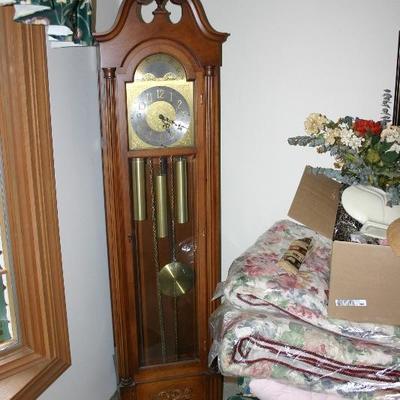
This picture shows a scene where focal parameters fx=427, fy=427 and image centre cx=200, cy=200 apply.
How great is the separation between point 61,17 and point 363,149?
951mm

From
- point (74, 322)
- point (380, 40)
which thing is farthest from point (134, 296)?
point (380, 40)

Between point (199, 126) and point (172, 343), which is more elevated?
point (199, 126)

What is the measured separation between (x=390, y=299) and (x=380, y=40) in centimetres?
110

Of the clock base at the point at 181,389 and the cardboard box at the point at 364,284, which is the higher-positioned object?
→ the cardboard box at the point at 364,284

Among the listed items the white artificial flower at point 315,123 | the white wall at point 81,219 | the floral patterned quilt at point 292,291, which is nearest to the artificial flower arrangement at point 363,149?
the white artificial flower at point 315,123

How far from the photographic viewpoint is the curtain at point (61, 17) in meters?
1.10

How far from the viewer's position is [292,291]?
1220 mm

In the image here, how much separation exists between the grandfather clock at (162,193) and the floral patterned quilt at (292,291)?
0.31 meters

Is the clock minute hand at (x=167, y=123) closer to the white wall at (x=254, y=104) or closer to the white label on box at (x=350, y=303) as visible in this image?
the white wall at (x=254, y=104)

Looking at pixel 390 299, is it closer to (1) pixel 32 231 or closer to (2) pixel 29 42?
(1) pixel 32 231

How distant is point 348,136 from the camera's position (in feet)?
4.20

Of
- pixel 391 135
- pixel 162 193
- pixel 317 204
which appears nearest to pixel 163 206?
pixel 162 193

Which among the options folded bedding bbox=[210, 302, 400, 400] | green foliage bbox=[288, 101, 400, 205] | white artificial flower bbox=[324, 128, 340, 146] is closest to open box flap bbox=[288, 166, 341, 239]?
green foliage bbox=[288, 101, 400, 205]

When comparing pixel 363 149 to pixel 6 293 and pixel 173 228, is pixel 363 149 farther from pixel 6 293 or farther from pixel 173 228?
pixel 6 293
